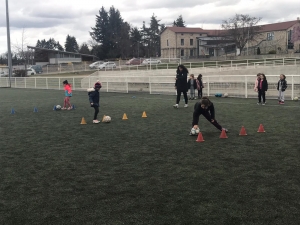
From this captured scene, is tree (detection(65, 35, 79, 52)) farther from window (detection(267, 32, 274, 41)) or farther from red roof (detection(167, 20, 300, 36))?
window (detection(267, 32, 274, 41))

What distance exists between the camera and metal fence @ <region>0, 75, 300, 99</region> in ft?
70.4

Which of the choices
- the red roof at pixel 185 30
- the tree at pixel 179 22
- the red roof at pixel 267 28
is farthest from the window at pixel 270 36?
the tree at pixel 179 22

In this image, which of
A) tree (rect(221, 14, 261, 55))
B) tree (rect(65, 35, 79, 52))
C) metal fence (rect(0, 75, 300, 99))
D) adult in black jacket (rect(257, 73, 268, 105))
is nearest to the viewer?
adult in black jacket (rect(257, 73, 268, 105))

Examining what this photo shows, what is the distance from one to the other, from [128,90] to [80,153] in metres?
22.4

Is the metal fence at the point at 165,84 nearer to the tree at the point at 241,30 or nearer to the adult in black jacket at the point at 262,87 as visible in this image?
the adult in black jacket at the point at 262,87

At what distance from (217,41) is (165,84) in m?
59.4

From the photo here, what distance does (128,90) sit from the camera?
30344 mm

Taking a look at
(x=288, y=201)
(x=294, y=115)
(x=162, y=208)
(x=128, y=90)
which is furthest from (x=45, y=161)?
(x=128, y=90)

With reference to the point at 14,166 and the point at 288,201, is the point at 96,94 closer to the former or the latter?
the point at 14,166

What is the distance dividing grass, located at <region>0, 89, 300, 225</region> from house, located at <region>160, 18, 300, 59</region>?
69.6m

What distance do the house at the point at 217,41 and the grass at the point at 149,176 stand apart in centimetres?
6963

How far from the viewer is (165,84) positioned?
90.5 ft

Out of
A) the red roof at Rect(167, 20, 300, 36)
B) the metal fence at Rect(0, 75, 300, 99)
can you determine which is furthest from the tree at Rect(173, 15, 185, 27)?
the metal fence at Rect(0, 75, 300, 99)

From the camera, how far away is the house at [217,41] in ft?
263
